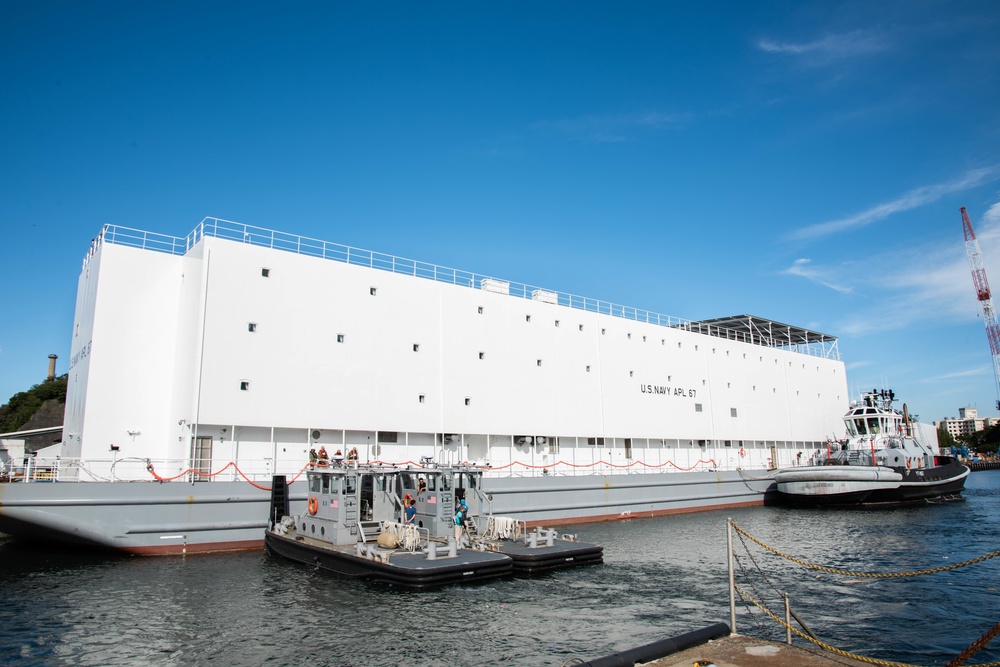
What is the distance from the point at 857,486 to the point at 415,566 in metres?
23.8

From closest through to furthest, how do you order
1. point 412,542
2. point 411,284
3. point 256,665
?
1. point 256,665
2. point 412,542
3. point 411,284

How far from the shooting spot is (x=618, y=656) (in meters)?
6.41

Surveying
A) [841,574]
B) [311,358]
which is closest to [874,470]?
[841,574]

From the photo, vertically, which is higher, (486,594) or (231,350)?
(231,350)

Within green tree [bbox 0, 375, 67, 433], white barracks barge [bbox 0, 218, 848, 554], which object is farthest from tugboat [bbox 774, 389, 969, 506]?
green tree [bbox 0, 375, 67, 433]

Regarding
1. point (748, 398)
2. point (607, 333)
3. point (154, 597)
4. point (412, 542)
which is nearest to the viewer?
point (154, 597)

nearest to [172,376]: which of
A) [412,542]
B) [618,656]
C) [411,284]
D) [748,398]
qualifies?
[411,284]

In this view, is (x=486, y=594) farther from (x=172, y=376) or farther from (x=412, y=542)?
(x=172, y=376)

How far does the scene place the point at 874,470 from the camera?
1145 inches

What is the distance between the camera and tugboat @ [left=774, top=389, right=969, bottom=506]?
28859 mm

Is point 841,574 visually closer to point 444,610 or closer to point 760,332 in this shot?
point 444,610

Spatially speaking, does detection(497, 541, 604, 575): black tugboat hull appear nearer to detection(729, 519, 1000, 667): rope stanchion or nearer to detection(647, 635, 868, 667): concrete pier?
detection(729, 519, 1000, 667): rope stanchion

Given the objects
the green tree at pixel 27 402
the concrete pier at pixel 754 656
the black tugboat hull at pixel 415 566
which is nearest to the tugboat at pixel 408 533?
the black tugboat hull at pixel 415 566

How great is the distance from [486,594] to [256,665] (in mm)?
4723
